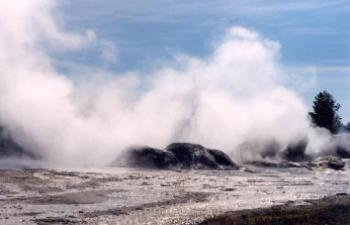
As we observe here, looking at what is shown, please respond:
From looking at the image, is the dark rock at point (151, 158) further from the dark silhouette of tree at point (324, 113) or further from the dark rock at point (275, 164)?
the dark silhouette of tree at point (324, 113)

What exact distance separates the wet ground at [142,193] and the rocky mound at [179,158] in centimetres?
374

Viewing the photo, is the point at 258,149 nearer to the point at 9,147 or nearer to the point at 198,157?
the point at 198,157

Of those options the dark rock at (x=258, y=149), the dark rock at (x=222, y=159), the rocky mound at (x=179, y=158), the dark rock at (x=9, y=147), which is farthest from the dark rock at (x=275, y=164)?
the dark rock at (x=9, y=147)

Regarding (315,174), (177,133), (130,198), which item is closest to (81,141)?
(177,133)

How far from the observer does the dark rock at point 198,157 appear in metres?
67.6

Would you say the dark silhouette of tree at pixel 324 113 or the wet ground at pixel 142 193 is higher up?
the dark silhouette of tree at pixel 324 113

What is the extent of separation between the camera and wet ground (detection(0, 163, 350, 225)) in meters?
33.7

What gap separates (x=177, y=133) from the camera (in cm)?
8394

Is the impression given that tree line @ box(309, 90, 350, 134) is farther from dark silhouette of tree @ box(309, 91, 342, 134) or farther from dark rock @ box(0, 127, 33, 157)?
dark rock @ box(0, 127, 33, 157)

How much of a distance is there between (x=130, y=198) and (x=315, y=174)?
31198 mm

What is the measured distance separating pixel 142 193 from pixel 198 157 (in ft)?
81.3

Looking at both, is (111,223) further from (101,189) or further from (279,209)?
(101,189)

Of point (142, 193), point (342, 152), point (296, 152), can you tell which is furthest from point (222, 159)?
point (142, 193)

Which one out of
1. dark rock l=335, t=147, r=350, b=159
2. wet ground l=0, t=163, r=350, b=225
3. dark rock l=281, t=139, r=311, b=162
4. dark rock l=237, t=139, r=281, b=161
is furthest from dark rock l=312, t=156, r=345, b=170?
dark rock l=335, t=147, r=350, b=159
